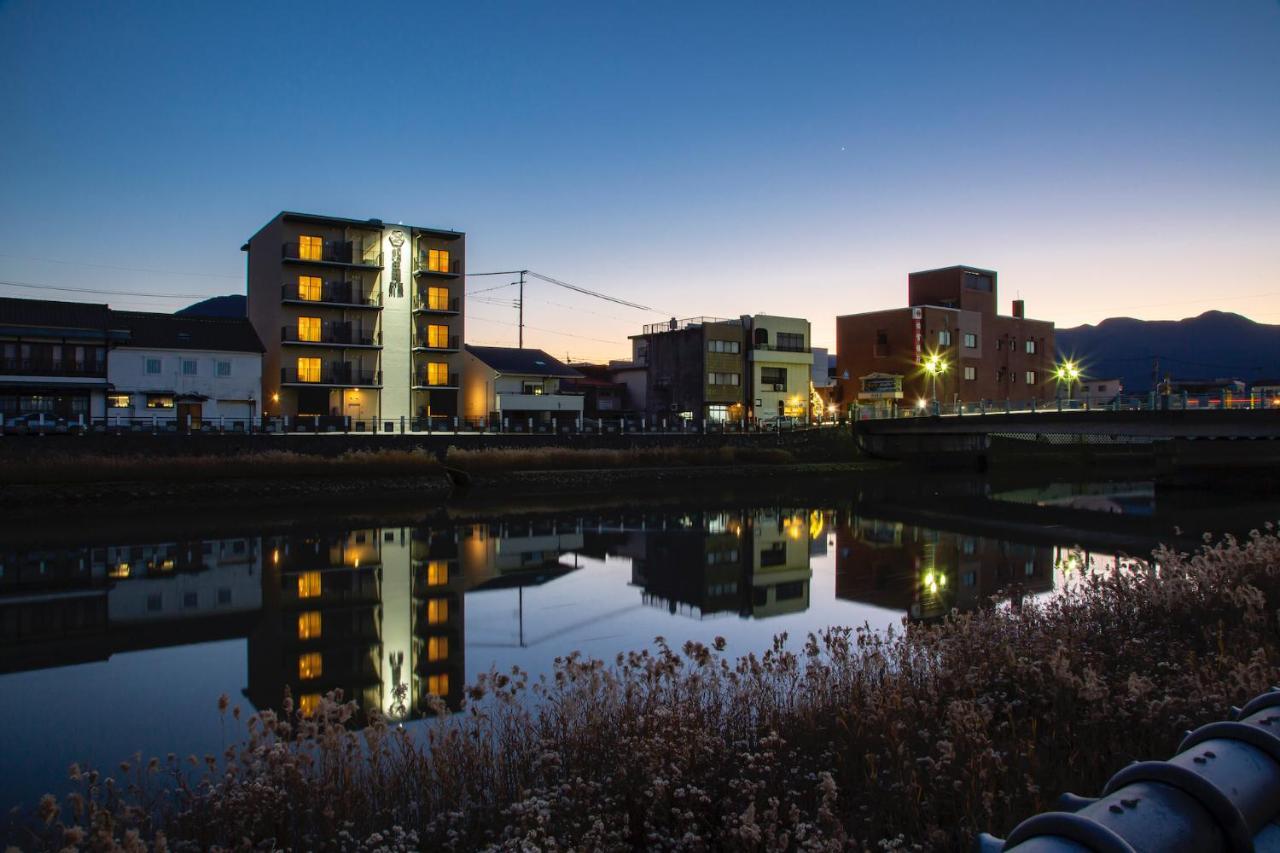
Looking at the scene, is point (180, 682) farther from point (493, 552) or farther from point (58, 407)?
point (58, 407)

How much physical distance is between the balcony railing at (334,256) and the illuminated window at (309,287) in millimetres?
1115

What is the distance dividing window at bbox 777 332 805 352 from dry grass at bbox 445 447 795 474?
52.8 ft

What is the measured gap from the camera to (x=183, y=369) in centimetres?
4594

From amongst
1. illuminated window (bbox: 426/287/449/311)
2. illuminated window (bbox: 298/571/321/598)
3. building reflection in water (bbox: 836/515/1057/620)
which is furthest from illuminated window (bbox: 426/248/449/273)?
illuminated window (bbox: 298/571/321/598)

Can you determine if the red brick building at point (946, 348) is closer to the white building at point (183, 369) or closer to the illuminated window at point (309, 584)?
the white building at point (183, 369)

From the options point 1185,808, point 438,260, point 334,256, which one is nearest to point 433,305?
point 438,260

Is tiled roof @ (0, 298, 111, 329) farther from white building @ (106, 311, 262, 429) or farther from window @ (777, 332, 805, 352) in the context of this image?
window @ (777, 332, 805, 352)

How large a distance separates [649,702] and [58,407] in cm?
4501

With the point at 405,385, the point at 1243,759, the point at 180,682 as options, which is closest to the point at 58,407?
the point at 405,385

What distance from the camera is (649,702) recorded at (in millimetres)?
7055

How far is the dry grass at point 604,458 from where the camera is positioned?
40688 millimetres

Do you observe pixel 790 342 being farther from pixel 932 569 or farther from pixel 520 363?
pixel 932 569

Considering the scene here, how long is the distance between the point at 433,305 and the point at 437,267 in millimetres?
2669

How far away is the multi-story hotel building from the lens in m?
50.4
